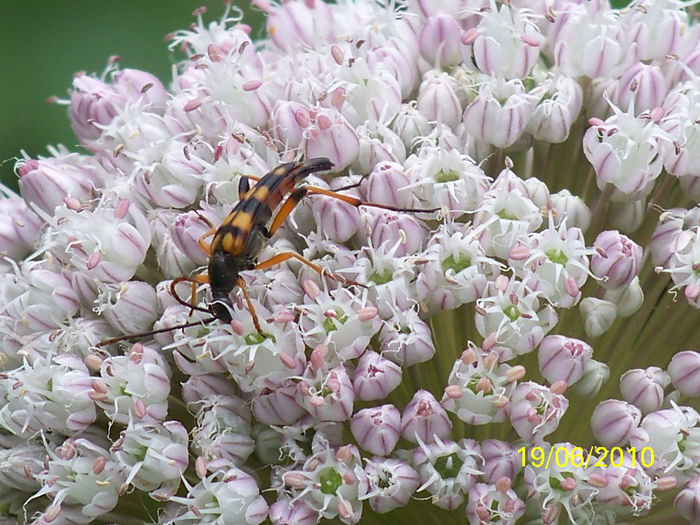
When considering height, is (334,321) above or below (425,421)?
above

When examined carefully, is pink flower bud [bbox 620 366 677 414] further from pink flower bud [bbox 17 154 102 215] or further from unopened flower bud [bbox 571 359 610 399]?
pink flower bud [bbox 17 154 102 215]

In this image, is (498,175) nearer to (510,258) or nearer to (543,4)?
(510,258)

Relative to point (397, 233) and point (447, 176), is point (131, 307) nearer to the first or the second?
point (397, 233)

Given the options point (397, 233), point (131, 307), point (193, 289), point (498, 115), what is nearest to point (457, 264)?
point (397, 233)

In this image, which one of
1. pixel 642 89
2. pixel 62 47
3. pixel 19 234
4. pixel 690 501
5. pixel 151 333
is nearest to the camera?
pixel 690 501

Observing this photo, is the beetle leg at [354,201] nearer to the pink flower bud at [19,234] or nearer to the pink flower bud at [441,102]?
the pink flower bud at [441,102]

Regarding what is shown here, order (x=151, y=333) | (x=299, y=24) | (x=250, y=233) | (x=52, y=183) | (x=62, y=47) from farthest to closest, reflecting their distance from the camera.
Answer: (x=62, y=47) → (x=299, y=24) → (x=52, y=183) → (x=151, y=333) → (x=250, y=233)

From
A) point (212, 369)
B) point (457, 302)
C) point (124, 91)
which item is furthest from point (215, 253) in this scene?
point (124, 91)
